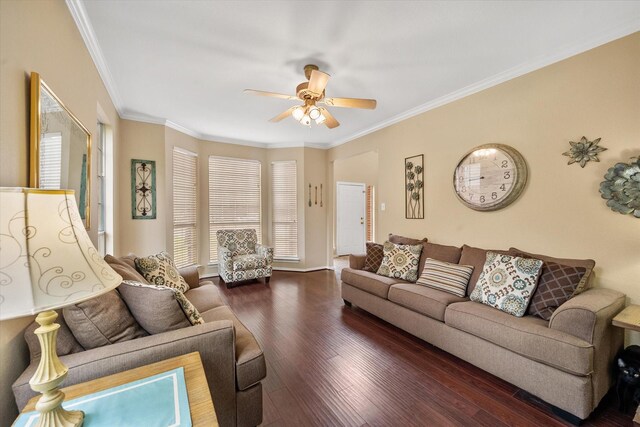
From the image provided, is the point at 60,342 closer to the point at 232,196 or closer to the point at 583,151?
the point at 583,151

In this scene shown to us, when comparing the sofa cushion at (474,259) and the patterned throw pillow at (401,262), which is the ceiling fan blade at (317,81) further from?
the sofa cushion at (474,259)

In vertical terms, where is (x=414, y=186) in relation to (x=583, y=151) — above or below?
below

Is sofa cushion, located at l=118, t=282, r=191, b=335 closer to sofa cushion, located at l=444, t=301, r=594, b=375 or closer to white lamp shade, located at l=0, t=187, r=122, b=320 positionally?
white lamp shade, located at l=0, t=187, r=122, b=320

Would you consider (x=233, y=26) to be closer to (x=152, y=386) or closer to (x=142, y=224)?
(x=152, y=386)

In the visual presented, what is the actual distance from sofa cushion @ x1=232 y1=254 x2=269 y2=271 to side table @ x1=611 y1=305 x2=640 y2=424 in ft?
13.5

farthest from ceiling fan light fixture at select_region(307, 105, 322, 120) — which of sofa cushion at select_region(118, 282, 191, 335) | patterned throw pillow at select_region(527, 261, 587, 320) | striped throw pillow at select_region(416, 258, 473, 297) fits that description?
patterned throw pillow at select_region(527, 261, 587, 320)

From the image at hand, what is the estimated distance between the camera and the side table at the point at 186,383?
91cm

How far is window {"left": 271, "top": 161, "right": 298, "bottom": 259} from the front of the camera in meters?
5.55

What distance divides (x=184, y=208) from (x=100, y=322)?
11.9 feet

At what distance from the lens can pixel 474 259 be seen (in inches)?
108

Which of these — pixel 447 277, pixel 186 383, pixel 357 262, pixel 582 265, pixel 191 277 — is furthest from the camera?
pixel 357 262

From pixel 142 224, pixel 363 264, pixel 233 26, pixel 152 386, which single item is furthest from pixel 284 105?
pixel 152 386

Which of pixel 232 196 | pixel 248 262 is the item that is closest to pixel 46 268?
pixel 248 262

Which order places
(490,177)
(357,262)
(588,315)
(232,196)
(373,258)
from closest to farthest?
(588,315), (490,177), (373,258), (357,262), (232,196)
